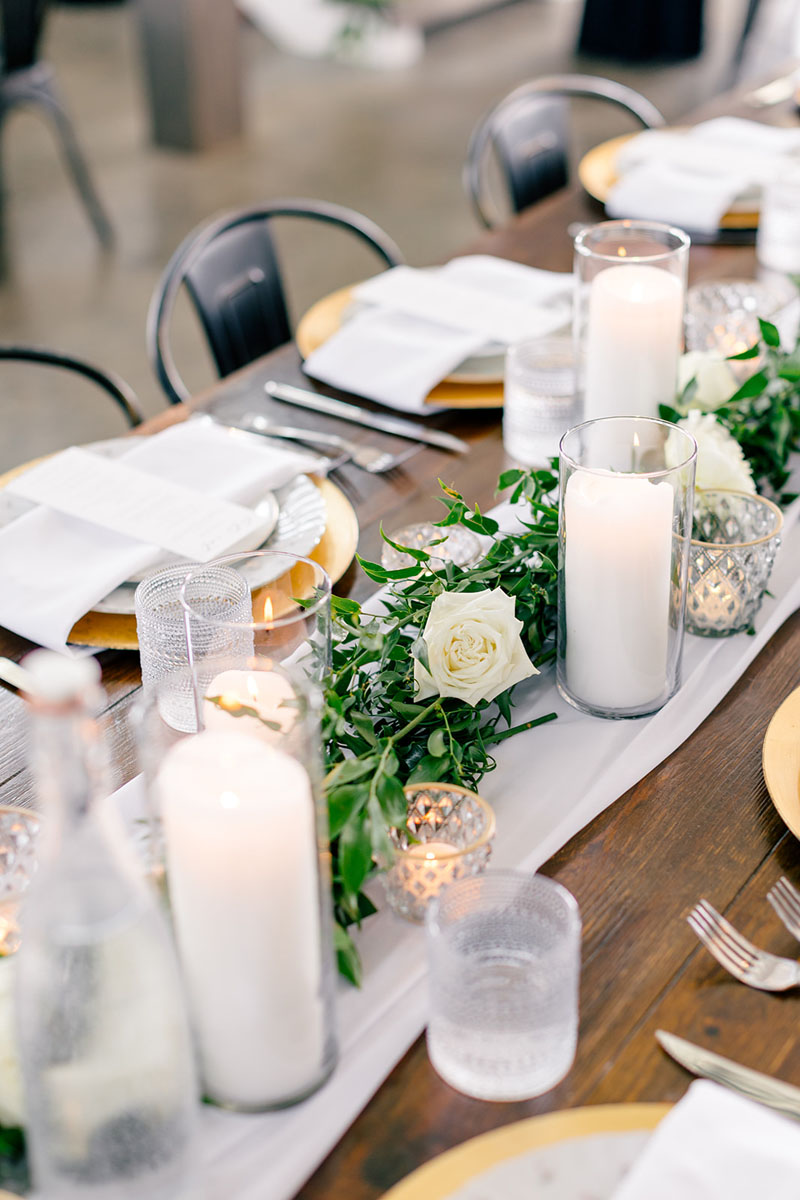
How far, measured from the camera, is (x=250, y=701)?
72 cm

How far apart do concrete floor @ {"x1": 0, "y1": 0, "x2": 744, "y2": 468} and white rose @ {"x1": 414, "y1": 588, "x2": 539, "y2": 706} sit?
2603 mm

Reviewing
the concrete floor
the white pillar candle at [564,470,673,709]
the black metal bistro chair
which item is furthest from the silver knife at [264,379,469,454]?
the black metal bistro chair

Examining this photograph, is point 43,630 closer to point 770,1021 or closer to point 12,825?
point 12,825

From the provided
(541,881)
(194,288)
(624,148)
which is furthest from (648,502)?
(624,148)

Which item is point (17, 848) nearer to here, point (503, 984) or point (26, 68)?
point (503, 984)

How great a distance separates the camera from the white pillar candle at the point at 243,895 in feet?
2.01

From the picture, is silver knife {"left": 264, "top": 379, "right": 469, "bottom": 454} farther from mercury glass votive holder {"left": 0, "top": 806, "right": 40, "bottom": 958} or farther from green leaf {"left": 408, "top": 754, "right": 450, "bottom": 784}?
mercury glass votive holder {"left": 0, "top": 806, "right": 40, "bottom": 958}

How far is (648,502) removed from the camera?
934 millimetres

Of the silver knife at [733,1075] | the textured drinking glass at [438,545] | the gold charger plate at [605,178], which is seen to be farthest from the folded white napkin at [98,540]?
the gold charger plate at [605,178]

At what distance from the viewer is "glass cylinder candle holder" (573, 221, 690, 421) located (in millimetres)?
1276

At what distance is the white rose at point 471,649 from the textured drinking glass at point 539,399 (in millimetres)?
506

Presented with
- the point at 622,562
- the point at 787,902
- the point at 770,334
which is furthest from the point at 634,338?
the point at 787,902

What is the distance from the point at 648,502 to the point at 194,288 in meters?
1.14

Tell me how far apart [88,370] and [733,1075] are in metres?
1.24
